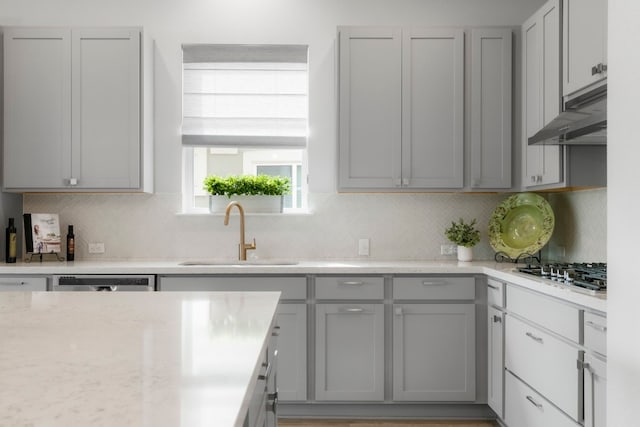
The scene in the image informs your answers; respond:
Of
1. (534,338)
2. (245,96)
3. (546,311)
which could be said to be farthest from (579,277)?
(245,96)

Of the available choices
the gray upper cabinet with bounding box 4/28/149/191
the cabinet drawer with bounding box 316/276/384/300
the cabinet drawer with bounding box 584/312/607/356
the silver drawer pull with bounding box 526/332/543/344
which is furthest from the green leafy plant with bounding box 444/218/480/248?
the gray upper cabinet with bounding box 4/28/149/191

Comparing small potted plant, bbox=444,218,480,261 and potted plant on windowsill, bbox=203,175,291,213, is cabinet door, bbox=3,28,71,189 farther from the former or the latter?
small potted plant, bbox=444,218,480,261

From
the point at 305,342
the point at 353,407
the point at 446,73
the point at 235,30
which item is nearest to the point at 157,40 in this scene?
the point at 235,30

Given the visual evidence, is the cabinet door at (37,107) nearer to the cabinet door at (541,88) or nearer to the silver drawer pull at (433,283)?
the silver drawer pull at (433,283)

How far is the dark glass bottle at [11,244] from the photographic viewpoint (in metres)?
3.48

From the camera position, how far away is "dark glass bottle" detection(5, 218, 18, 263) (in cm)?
348

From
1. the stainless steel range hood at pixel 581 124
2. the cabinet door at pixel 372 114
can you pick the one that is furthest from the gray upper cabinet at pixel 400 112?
the stainless steel range hood at pixel 581 124

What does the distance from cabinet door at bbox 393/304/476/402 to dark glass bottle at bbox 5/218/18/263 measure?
8.08 ft

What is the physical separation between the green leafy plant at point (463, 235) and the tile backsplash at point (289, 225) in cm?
17

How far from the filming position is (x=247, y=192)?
3795 mm

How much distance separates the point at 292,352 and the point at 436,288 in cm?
93

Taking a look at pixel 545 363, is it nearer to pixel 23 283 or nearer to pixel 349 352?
pixel 349 352

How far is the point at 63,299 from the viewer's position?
1.79 meters

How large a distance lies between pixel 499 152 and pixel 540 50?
0.66m
